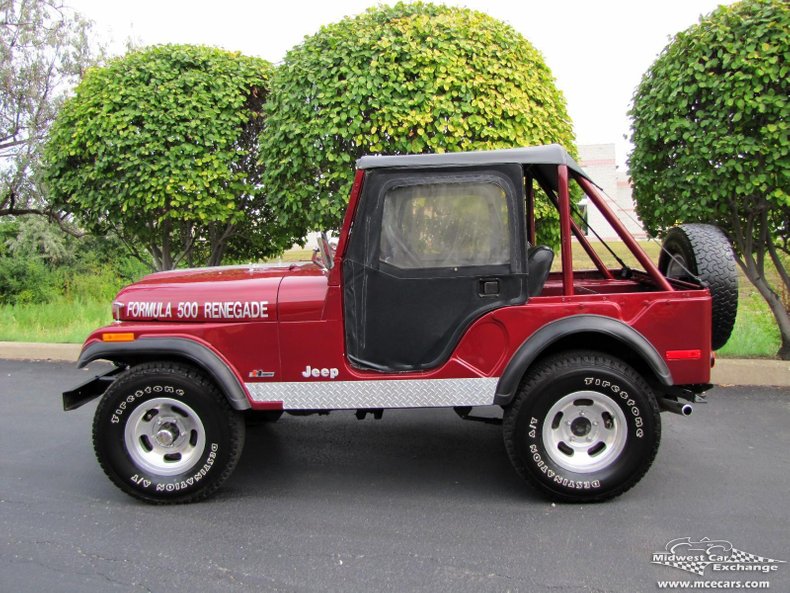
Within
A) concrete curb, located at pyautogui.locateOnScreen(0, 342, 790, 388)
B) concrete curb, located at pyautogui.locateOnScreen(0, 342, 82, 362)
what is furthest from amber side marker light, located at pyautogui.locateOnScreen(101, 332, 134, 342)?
concrete curb, located at pyautogui.locateOnScreen(0, 342, 790, 388)

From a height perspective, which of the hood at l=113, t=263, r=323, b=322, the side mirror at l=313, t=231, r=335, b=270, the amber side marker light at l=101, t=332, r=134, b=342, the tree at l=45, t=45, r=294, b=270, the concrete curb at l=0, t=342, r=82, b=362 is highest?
the tree at l=45, t=45, r=294, b=270

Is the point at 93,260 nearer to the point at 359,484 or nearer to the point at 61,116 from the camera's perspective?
the point at 61,116

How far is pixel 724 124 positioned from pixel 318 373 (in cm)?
415

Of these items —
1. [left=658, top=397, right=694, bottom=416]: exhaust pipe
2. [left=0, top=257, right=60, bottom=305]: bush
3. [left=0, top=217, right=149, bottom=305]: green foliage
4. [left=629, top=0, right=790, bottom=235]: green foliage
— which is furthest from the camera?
[left=0, top=217, right=149, bottom=305]: green foliage

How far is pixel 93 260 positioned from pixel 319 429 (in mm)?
9775

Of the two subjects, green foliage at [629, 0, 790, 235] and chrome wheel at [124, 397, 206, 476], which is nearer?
chrome wheel at [124, 397, 206, 476]

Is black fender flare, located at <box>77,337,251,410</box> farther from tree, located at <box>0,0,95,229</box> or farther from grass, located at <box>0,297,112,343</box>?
tree, located at <box>0,0,95,229</box>

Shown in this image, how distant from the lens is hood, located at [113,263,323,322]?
4000 millimetres

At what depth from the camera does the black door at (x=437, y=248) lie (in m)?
3.88

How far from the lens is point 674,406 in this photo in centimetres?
398

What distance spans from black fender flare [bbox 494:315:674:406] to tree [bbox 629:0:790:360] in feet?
8.62

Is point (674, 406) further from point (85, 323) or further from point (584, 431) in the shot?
point (85, 323)

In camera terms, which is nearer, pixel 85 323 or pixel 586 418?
pixel 586 418

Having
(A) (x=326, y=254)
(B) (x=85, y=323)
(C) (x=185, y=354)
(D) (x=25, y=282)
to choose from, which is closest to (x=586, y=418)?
(A) (x=326, y=254)
